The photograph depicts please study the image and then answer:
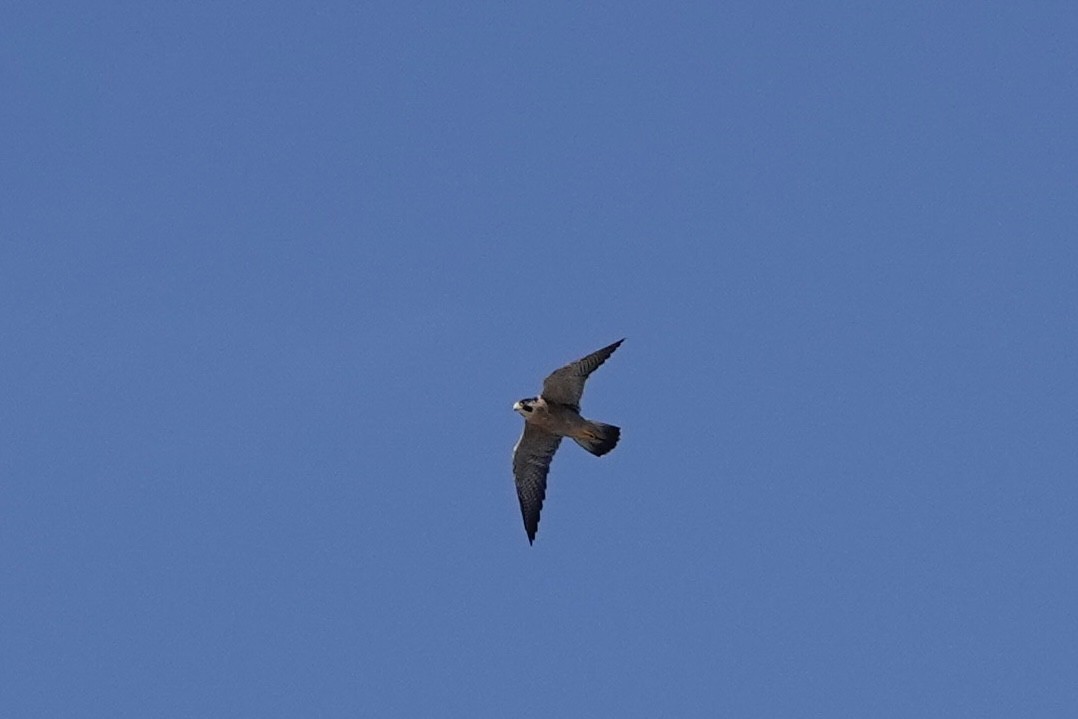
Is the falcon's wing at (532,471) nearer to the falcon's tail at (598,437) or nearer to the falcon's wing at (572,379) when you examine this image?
the falcon's tail at (598,437)

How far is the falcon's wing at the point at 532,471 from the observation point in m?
43.1

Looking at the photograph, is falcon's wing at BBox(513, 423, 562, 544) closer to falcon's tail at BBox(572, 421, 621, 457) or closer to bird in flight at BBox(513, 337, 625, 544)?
bird in flight at BBox(513, 337, 625, 544)

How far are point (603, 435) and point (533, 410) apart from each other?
1.50 meters

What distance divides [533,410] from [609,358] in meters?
2.12

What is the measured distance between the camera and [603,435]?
41.9m

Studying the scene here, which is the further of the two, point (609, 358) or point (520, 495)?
point (520, 495)

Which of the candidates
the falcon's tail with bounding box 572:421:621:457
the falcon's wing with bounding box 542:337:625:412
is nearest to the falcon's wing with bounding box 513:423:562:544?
the falcon's tail with bounding box 572:421:621:457

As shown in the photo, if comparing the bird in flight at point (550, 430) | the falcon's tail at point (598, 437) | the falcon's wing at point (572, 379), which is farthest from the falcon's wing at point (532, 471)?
the falcon's wing at point (572, 379)

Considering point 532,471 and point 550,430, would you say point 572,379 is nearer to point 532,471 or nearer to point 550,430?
point 550,430

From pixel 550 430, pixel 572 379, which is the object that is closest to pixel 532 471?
pixel 550 430

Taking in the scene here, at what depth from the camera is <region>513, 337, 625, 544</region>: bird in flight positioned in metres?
40.7

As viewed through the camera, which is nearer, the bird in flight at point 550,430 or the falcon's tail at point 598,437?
the bird in flight at point 550,430

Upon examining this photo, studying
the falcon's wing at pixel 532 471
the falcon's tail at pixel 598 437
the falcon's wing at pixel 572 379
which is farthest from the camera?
the falcon's wing at pixel 532 471

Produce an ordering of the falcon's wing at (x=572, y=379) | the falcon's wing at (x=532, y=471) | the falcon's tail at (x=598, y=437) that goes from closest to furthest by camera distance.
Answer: the falcon's wing at (x=572, y=379)
the falcon's tail at (x=598, y=437)
the falcon's wing at (x=532, y=471)
